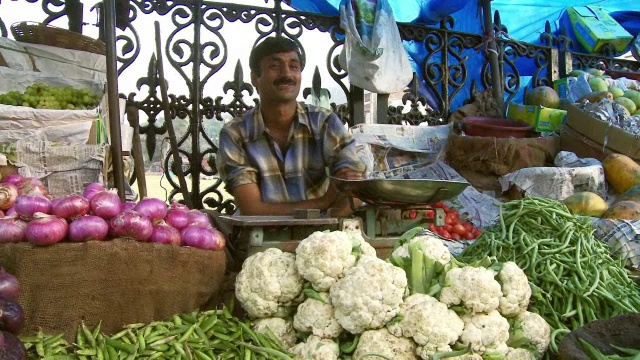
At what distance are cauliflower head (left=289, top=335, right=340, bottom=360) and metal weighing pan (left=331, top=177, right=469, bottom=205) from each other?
0.69 metres

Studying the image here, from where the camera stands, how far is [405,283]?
2.01 m

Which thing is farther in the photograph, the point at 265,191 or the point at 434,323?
the point at 265,191

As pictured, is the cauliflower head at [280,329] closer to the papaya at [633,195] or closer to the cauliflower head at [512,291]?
the cauliflower head at [512,291]

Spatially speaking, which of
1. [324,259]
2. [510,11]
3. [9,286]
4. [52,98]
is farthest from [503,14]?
[9,286]

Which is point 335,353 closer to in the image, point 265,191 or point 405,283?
point 405,283

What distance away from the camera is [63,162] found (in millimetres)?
3326

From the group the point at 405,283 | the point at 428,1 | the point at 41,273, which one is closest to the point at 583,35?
the point at 428,1

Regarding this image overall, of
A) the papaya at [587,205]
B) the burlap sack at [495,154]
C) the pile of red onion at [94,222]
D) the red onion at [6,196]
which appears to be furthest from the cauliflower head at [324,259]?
the burlap sack at [495,154]

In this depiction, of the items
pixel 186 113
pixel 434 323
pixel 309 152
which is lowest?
pixel 434 323

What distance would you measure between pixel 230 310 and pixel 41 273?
2.39 ft

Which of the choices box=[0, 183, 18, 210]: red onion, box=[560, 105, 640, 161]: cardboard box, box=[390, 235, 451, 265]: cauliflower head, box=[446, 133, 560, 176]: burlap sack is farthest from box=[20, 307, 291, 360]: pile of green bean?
box=[560, 105, 640, 161]: cardboard box

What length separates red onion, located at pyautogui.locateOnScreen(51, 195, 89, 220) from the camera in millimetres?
2062

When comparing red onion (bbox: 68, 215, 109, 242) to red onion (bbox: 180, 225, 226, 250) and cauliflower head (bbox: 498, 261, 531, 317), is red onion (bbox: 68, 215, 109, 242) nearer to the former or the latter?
red onion (bbox: 180, 225, 226, 250)

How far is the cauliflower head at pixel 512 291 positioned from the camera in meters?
2.12
